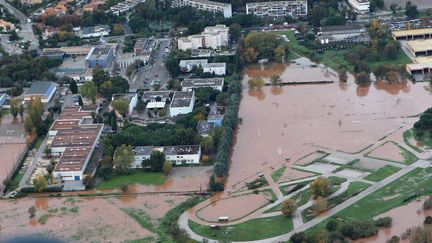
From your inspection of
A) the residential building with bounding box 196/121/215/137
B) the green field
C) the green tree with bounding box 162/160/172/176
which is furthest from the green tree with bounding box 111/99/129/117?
the green field

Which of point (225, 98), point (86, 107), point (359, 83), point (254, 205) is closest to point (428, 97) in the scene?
point (359, 83)

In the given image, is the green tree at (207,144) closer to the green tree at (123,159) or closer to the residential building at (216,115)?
the residential building at (216,115)

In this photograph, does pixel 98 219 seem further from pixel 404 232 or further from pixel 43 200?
pixel 404 232

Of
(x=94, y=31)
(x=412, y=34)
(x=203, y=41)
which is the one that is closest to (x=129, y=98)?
(x=203, y=41)

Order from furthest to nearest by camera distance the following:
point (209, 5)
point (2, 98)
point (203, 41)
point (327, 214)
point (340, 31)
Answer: point (209, 5)
point (340, 31)
point (203, 41)
point (2, 98)
point (327, 214)

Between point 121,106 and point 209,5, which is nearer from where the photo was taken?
point 121,106

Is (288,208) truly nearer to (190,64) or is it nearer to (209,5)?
(190,64)

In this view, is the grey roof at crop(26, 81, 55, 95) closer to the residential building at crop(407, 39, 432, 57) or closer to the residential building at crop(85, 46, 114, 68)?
the residential building at crop(85, 46, 114, 68)

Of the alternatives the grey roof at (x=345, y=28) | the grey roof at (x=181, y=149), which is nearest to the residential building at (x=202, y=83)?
the grey roof at (x=181, y=149)
